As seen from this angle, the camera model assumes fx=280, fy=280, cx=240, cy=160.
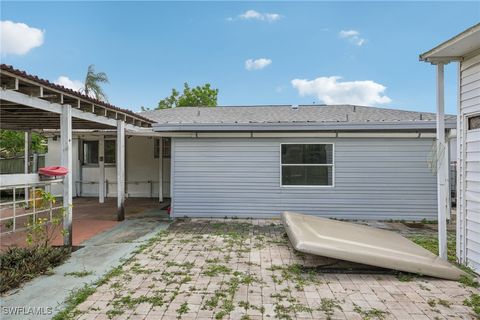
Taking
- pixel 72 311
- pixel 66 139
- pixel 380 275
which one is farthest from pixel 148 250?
pixel 380 275

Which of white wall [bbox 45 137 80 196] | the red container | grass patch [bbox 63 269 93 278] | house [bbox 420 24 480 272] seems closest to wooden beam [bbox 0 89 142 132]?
the red container

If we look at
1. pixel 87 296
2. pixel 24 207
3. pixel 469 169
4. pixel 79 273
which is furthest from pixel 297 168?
pixel 24 207

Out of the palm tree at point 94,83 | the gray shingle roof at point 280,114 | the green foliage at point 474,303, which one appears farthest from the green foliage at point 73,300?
the palm tree at point 94,83

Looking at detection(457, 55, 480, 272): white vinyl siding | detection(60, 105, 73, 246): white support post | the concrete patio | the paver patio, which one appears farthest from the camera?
the concrete patio

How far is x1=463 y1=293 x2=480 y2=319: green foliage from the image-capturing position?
2.95 meters

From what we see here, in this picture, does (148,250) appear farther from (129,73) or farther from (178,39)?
(129,73)

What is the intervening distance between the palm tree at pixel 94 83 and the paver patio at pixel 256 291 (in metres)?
13.2

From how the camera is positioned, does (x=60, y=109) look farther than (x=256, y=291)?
Yes

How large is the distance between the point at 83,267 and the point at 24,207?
152 centimetres

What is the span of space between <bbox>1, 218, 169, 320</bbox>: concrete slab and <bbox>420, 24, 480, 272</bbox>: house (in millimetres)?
5295

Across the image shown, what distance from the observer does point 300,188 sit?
24.4 ft

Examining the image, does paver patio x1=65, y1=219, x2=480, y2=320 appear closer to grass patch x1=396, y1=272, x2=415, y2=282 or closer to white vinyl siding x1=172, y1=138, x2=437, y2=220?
grass patch x1=396, y1=272, x2=415, y2=282

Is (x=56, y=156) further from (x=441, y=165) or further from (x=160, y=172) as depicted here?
(x=441, y=165)

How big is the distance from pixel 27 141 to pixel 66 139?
5343 mm
